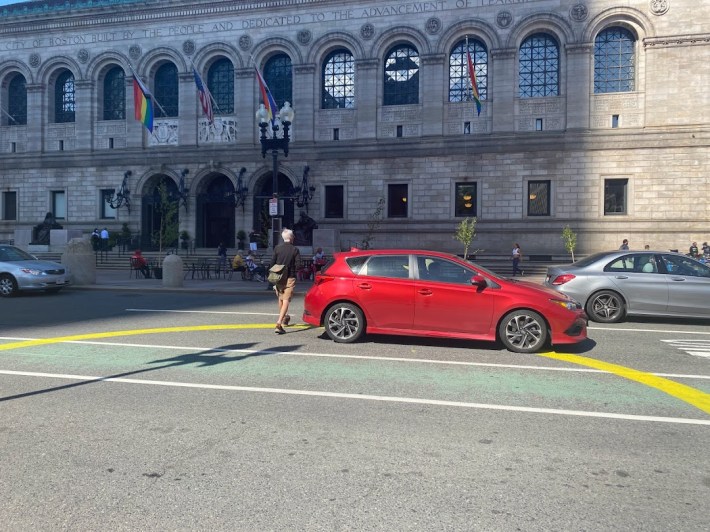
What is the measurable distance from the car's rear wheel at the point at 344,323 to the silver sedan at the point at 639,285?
516 centimetres

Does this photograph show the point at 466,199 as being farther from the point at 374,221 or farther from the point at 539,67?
the point at 539,67

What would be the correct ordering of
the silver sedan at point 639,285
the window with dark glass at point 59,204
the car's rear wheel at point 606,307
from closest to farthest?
the silver sedan at point 639,285
the car's rear wheel at point 606,307
the window with dark glass at point 59,204

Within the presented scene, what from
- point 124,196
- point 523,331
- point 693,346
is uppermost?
point 124,196

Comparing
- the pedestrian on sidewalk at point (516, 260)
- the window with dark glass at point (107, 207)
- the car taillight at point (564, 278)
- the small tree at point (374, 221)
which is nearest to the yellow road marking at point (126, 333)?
the car taillight at point (564, 278)

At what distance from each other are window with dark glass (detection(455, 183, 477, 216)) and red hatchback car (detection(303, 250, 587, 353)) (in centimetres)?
2409

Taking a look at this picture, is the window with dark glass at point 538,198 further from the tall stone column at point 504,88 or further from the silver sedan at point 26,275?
the silver sedan at point 26,275

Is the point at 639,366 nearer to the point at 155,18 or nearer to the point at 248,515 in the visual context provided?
the point at 248,515

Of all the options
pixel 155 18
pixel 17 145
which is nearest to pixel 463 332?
pixel 155 18

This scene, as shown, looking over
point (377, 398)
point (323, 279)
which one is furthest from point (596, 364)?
point (323, 279)

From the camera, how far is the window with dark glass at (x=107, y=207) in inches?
1459

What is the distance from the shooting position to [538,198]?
103ft

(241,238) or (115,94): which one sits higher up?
(115,94)

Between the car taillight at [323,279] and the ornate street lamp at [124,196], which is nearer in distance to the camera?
the car taillight at [323,279]

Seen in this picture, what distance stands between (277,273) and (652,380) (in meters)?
6.10
